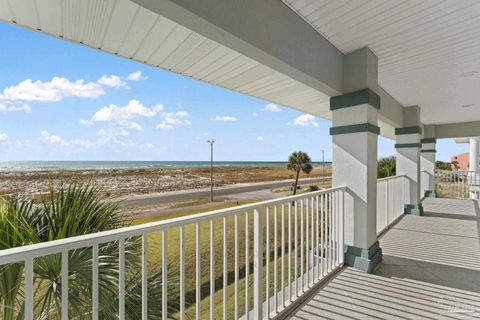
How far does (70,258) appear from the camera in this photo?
1334 mm

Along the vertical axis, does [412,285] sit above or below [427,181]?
below

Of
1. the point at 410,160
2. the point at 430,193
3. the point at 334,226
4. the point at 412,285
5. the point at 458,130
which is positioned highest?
the point at 458,130

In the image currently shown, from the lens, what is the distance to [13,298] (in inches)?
50.9

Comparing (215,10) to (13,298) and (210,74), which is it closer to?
(210,74)

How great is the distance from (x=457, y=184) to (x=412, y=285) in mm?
9053

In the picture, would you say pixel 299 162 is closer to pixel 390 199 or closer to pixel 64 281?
pixel 390 199

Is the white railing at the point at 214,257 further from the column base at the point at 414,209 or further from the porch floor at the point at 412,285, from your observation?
the column base at the point at 414,209

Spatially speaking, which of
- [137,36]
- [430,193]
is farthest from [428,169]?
[137,36]

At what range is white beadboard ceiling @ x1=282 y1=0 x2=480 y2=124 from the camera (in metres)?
2.15

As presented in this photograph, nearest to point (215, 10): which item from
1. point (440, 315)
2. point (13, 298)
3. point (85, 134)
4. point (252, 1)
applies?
point (252, 1)

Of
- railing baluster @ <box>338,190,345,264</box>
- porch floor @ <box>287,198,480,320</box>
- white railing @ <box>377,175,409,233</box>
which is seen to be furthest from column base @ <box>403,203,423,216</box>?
railing baluster @ <box>338,190,345,264</box>

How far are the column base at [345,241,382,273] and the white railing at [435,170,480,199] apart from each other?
7.61 meters

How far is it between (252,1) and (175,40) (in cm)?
81

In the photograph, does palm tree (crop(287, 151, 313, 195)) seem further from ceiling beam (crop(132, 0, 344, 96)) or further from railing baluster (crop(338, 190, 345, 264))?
ceiling beam (crop(132, 0, 344, 96))
